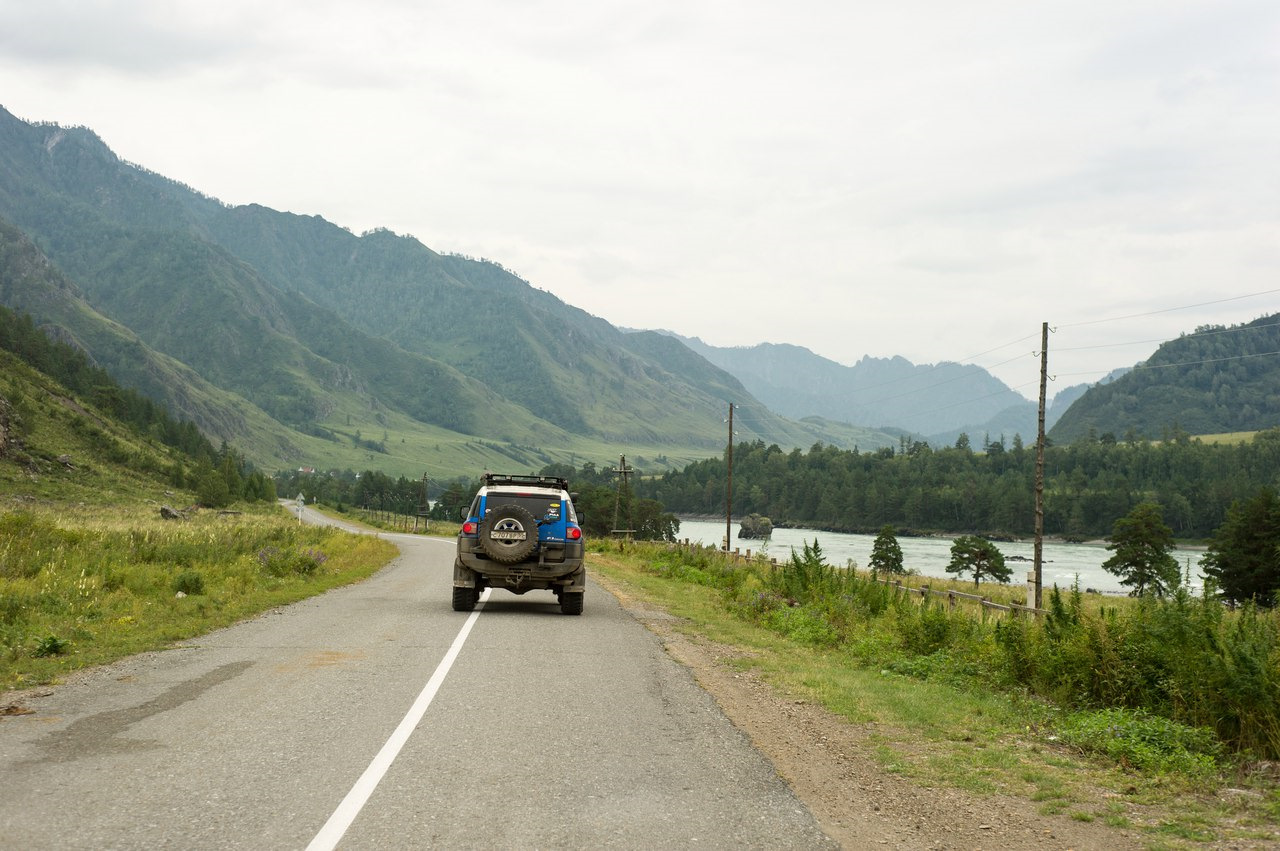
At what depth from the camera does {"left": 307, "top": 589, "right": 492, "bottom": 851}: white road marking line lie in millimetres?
5688

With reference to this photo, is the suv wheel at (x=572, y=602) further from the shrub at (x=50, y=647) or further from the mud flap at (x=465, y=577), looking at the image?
the shrub at (x=50, y=647)

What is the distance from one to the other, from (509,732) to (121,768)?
3.06m

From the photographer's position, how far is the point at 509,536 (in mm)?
18953

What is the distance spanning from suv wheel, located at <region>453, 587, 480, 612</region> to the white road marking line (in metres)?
7.45

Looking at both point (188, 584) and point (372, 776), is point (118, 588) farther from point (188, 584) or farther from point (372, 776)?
point (372, 776)

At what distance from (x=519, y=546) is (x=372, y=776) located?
468 inches

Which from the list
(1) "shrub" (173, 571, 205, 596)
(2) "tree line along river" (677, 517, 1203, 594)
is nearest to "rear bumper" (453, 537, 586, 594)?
(1) "shrub" (173, 571, 205, 596)

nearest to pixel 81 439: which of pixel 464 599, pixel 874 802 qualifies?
pixel 464 599

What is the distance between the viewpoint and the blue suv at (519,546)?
19.0m

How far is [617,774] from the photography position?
24.6 ft

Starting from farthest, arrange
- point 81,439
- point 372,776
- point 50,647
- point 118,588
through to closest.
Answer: point 81,439 → point 118,588 → point 50,647 → point 372,776

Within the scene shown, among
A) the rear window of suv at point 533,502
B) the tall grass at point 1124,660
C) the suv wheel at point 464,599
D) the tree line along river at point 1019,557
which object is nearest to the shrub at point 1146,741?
the tall grass at point 1124,660

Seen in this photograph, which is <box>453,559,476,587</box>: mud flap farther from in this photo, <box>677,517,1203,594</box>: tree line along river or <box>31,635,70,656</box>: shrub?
Result: <box>677,517,1203,594</box>: tree line along river

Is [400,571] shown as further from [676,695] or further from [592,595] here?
[676,695]
